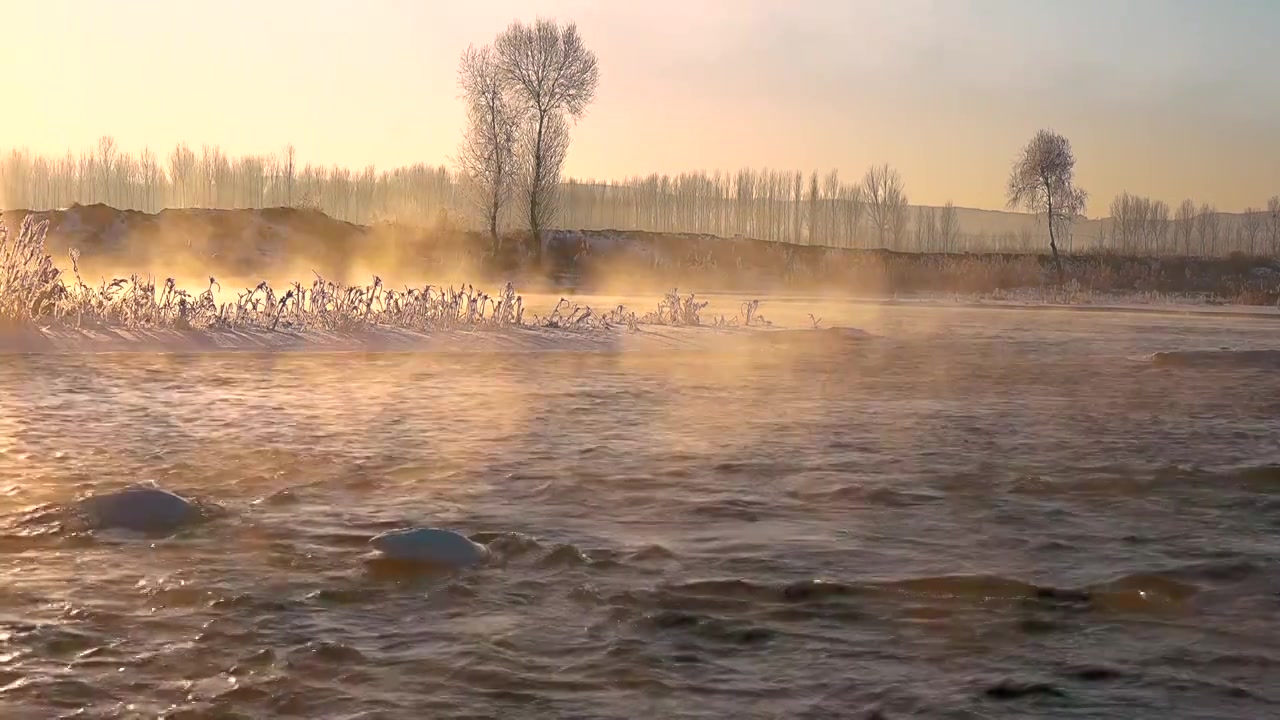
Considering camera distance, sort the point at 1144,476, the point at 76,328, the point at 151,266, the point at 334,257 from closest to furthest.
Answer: the point at 1144,476
the point at 76,328
the point at 151,266
the point at 334,257

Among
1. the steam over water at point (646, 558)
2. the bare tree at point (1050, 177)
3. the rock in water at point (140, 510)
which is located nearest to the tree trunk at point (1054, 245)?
the bare tree at point (1050, 177)

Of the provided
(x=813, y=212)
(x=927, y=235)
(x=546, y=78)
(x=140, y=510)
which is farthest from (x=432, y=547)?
(x=927, y=235)

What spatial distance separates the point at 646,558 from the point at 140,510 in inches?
94.3

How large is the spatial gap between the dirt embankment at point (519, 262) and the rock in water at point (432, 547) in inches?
1303

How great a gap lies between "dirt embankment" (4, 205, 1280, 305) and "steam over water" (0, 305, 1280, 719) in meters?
29.7

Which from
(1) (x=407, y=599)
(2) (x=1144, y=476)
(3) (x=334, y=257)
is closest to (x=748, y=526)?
(1) (x=407, y=599)

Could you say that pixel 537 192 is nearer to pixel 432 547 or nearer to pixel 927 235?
pixel 432 547

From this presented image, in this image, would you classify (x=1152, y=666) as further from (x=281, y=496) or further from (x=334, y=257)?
(x=334, y=257)

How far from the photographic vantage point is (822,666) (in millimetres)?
4078

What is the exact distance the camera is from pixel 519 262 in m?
45.9

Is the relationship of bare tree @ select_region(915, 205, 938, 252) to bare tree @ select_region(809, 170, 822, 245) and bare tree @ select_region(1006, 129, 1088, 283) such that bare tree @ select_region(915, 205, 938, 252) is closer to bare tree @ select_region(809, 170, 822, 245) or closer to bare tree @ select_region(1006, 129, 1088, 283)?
bare tree @ select_region(809, 170, 822, 245)

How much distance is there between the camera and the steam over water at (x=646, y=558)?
388 centimetres

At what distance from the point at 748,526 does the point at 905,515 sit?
0.87 metres

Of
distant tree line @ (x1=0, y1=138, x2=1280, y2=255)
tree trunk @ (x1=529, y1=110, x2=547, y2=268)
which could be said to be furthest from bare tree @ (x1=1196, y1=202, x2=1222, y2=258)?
tree trunk @ (x1=529, y1=110, x2=547, y2=268)
